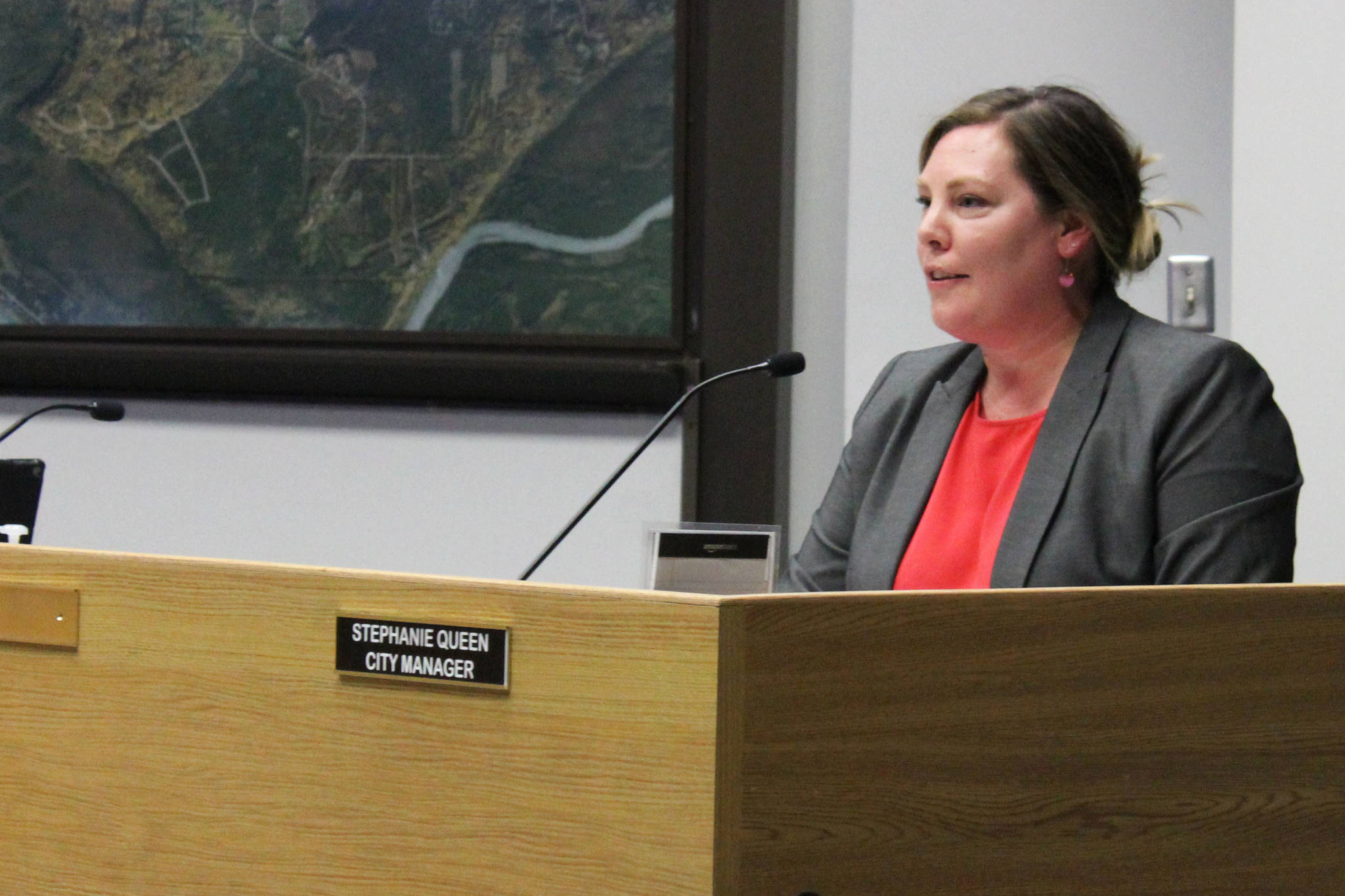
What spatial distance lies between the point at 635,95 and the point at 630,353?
0.56 metres

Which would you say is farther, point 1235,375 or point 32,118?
point 32,118

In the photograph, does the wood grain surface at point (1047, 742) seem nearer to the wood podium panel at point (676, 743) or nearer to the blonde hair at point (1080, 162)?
the wood podium panel at point (676, 743)

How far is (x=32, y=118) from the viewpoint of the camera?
3.62m

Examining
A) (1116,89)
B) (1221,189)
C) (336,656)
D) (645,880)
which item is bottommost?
(645,880)

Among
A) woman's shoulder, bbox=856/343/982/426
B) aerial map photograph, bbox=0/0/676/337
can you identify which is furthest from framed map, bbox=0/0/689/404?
woman's shoulder, bbox=856/343/982/426

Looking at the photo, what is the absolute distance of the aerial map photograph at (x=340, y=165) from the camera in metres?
3.24

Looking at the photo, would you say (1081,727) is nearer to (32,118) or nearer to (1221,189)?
(1221,189)

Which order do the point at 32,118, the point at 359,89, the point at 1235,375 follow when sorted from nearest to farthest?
the point at 1235,375 < the point at 359,89 < the point at 32,118

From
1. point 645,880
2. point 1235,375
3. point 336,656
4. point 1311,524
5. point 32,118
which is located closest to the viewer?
point 645,880

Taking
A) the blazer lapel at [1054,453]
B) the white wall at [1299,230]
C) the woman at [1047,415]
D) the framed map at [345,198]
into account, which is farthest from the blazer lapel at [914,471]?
the framed map at [345,198]

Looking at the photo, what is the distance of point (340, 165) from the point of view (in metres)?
3.41

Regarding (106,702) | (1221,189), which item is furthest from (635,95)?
(106,702)

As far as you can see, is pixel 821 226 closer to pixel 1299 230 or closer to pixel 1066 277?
pixel 1299 230

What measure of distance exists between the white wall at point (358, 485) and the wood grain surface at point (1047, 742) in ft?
7.29
